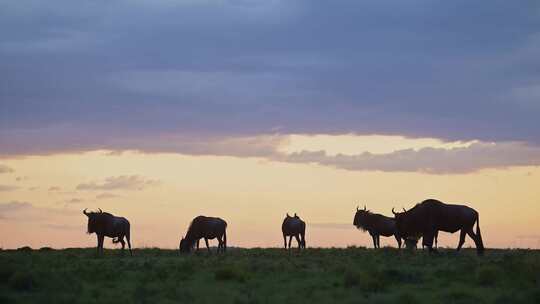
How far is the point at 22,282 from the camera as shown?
23.6 metres

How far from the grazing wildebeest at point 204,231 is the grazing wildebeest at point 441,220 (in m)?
13.0

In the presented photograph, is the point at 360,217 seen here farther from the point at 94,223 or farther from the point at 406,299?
the point at 406,299

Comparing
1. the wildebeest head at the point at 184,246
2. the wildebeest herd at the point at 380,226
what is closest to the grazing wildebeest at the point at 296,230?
the wildebeest herd at the point at 380,226

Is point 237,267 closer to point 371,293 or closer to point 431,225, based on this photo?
point 371,293

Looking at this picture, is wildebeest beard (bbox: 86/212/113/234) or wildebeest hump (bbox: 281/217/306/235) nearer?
wildebeest beard (bbox: 86/212/113/234)

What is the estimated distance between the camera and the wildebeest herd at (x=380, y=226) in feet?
123

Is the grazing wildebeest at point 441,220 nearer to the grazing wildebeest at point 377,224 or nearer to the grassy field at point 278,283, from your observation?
the grassy field at point 278,283

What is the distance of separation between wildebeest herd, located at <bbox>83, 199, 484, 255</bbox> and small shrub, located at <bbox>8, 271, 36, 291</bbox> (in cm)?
1806

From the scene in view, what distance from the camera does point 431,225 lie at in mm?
37719

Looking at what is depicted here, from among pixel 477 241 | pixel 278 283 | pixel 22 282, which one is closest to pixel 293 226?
pixel 477 241

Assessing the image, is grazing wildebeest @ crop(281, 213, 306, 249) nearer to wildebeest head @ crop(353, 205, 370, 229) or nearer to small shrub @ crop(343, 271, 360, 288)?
wildebeest head @ crop(353, 205, 370, 229)

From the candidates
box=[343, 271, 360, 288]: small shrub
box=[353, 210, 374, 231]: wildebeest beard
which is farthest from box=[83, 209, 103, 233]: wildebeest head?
box=[343, 271, 360, 288]: small shrub

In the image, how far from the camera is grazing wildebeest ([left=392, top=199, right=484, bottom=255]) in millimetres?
37500

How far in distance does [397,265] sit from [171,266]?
8586 mm
